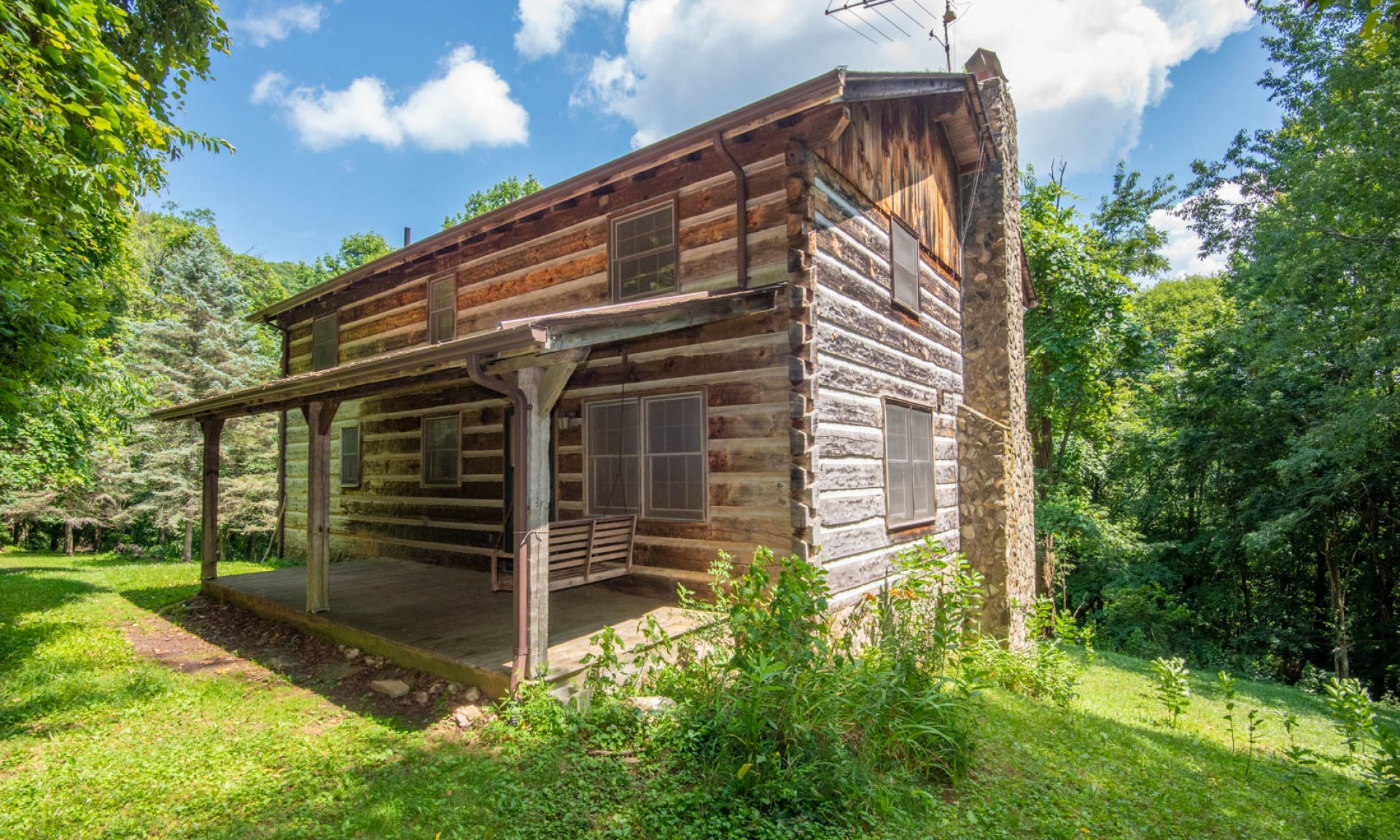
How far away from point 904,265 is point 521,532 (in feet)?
20.9

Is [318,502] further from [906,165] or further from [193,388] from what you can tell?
[193,388]

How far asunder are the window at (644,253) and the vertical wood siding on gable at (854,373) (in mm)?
1802

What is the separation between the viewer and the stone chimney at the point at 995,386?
9758 millimetres

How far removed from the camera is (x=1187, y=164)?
20766mm

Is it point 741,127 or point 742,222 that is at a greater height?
point 741,127

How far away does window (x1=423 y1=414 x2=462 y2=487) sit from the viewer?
10234mm

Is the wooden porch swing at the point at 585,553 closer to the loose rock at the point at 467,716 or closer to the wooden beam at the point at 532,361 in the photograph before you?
the loose rock at the point at 467,716

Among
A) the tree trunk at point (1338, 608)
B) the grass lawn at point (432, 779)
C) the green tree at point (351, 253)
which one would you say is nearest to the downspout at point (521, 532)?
the grass lawn at point (432, 779)

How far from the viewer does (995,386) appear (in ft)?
34.1

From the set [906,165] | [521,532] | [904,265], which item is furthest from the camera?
[906,165]

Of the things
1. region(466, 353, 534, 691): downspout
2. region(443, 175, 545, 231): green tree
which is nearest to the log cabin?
region(466, 353, 534, 691): downspout

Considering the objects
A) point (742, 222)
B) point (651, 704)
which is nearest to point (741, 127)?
A: point (742, 222)

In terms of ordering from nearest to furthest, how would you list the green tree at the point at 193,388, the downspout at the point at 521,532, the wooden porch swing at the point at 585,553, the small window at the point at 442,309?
the downspout at the point at 521,532
the wooden porch swing at the point at 585,553
the small window at the point at 442,309
the green tree at the point at 193,388

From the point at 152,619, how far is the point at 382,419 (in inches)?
173
